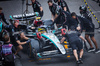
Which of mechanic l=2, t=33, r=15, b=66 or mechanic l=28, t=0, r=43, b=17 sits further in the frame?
mechanic l=28, t=0, r=43, b=17

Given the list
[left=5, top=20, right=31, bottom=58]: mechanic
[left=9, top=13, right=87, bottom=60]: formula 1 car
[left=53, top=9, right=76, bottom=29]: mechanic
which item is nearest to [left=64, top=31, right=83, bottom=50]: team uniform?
[left=9, top=13, right=87, bottom=60]: formula 1 car

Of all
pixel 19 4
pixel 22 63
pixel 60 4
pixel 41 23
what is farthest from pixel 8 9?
pixel 22 63

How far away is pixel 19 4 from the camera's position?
7.82 meters

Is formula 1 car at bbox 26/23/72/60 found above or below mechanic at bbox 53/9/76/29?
below

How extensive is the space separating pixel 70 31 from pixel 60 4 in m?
1.54

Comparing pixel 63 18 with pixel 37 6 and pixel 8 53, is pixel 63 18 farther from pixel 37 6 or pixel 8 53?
pixel 8 53

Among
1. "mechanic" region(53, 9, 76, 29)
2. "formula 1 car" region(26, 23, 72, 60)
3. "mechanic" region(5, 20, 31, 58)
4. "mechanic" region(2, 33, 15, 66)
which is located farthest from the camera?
"mechanic" region(53, 9, 76, 29)

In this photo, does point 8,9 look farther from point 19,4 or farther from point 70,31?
point 70,31

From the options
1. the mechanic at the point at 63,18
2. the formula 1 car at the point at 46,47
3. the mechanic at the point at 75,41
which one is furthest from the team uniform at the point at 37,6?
the mechanic at the point at 75,41

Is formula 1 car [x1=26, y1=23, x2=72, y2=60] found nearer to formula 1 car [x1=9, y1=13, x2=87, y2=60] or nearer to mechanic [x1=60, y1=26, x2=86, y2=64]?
formula 1 car [x1=9, y1=13, x2=87, y2=60]

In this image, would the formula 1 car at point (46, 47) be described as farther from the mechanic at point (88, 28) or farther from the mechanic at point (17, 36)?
the mechanic at point (88, 28)

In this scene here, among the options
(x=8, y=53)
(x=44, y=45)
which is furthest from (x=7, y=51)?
(x=44, y=45)

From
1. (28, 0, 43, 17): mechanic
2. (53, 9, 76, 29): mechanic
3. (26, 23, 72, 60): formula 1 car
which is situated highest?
(28, 0, 43, 17): mechanic

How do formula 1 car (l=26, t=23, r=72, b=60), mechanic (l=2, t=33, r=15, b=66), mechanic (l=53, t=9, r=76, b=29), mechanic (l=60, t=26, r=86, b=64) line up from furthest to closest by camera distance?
mechanic (l=53, t=9, r=76, b=29)
formula 1 car (l=26, t=23, r=72, b=60)
mechanic (l=60, t=26, r=86, b=64)
mechanic (l=2, t=33, r=15, b=66)
